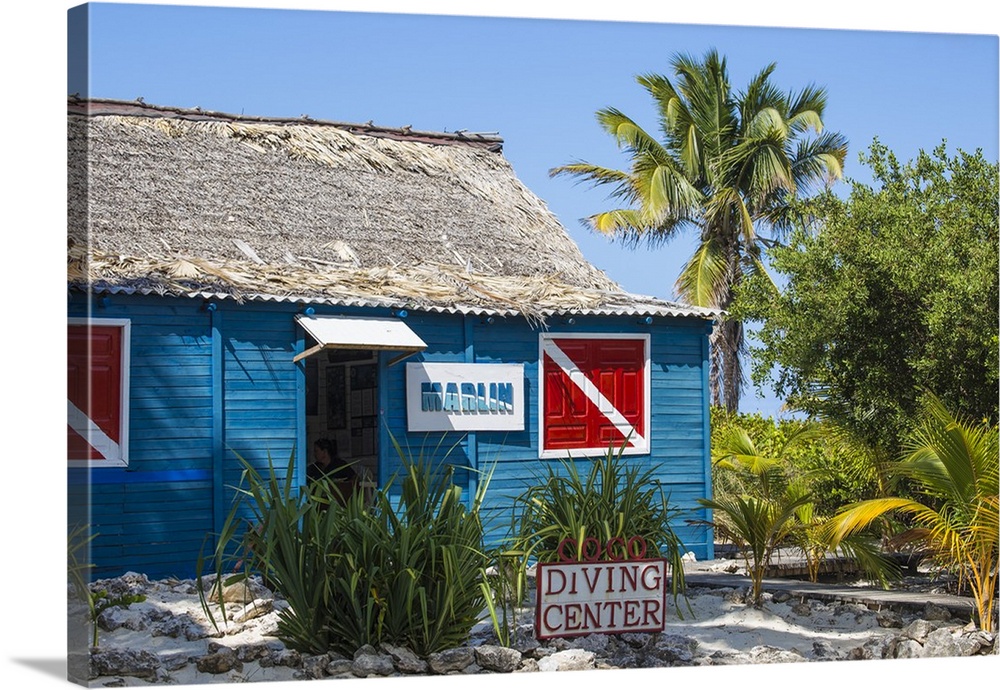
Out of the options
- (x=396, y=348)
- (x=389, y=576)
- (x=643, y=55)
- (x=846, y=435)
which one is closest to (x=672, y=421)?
(x=846, y=435)

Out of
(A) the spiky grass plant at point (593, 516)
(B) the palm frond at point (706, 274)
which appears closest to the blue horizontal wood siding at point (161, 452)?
(A) the spiky grass plant at point (593, 516)

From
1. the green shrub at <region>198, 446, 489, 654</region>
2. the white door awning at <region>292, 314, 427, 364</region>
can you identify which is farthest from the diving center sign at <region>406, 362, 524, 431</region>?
the green shrub at <region>198, 446, 489, 654</region>

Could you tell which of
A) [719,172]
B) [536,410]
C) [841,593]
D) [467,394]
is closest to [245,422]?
[467,394]

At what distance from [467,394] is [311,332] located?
143cm

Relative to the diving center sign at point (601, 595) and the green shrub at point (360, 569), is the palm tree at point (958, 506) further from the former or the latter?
the green shrub at point (360, 569)

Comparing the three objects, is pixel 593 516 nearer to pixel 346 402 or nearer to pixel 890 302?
pixel 890 302

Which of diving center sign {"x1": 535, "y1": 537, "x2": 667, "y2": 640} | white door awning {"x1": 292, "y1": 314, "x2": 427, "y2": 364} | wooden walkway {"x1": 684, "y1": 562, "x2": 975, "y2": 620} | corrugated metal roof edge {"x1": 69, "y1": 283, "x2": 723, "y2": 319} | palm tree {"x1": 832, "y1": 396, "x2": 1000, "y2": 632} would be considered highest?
corrugated metal roof edge {"x1": 69, "y1": 283, "x2": 723, "y2": 319}

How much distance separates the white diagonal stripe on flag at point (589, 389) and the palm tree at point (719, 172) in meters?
1.99

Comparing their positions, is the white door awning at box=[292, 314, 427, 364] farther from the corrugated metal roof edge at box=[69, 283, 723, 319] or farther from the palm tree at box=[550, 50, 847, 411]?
the palm tree at box=[550, 50, 847, 411]

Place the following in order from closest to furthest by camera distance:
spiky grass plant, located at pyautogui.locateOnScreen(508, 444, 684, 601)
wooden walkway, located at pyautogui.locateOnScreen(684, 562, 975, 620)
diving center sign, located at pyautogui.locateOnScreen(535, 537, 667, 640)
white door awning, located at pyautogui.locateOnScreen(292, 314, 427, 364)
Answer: diving center sign, located at pyautogui.locateOnScreen(535, 537, 667, 640) < spiky grass plant, located at pyautogui.locateOnScreen(508, 444, 684, 601) < wooden walkway, located at pyautogui.locateOnScreen(684, 562, 975, 620) < white door awning, located at pyautogui.locateOnScreen(292, 314, 427, 364)

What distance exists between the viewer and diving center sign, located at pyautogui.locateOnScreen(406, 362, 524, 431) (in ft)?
35.7

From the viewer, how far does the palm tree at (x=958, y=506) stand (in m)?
9.52

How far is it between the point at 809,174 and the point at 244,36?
22.0ft

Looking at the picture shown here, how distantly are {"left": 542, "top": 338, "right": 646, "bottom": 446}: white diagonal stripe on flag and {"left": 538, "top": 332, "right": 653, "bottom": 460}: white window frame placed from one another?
0.28 feet
